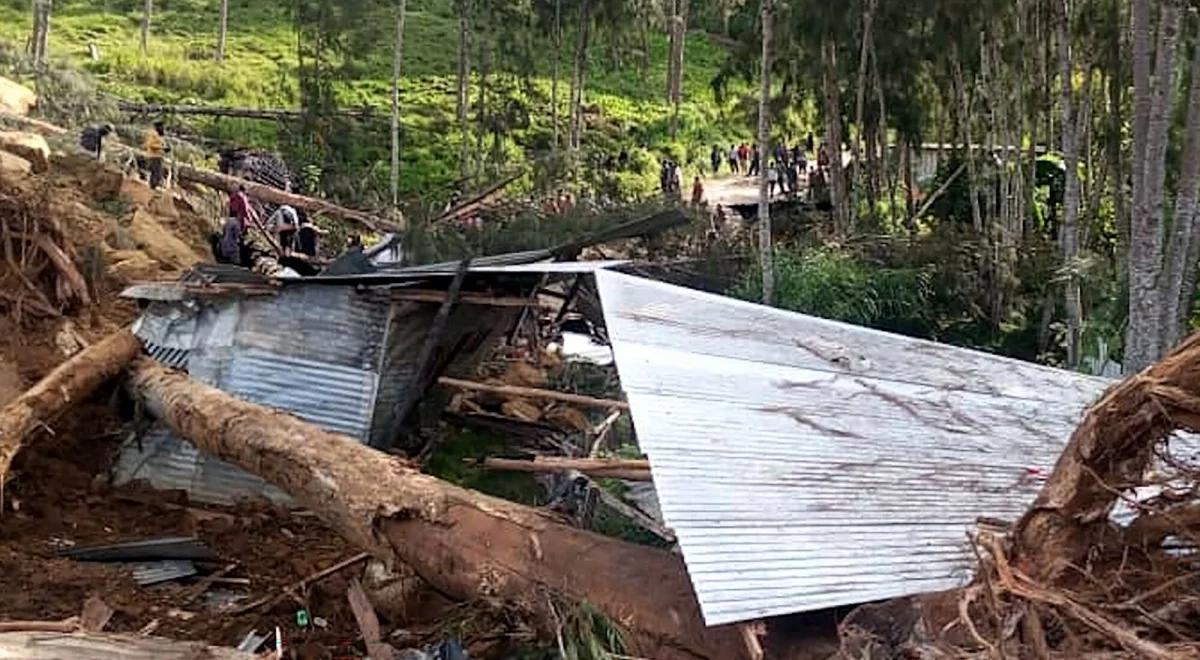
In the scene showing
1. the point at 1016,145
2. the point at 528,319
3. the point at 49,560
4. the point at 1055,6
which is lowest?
the point at 49,560

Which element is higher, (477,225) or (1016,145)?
(1016,145)

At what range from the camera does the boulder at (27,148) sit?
46.4ft

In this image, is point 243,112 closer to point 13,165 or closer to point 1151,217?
point 13,165

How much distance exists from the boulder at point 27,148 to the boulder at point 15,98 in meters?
4.77

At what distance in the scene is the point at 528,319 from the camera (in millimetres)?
14469

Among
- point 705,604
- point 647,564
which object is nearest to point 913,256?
point 647,564

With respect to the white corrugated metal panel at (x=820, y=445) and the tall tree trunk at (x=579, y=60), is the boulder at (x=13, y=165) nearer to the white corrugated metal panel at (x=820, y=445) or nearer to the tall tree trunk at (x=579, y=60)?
the white corrugated metal panel at (x=820, y=445)

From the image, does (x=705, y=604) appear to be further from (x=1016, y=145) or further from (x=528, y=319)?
(x=1016, y=145)

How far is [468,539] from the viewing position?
21.4ft

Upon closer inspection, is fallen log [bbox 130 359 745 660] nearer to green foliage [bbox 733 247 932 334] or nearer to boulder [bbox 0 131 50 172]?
boulder [bbox 0 131 50 172]

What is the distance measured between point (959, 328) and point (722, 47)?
33.0 meters

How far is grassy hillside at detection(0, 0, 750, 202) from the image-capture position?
1227 inches

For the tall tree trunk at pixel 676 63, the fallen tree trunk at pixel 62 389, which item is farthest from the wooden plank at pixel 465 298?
the tall tree trunk at pixel 676 63

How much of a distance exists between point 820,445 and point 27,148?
11516 millimetres
